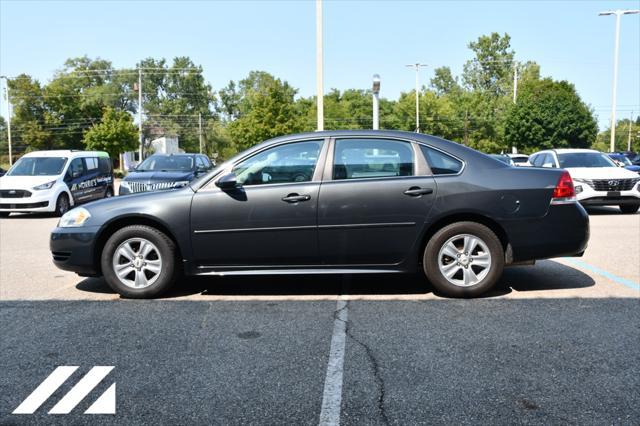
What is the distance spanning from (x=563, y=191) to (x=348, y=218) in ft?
6.81

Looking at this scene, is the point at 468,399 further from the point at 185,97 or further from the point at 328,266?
the point at 185,97

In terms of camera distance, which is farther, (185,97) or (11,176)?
(185,97)

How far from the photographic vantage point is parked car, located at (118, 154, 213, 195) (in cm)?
1419

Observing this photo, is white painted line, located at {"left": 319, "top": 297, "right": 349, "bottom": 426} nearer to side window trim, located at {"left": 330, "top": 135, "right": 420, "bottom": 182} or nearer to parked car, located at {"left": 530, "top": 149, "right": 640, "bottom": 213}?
side window trim, located at {"left": 330, "top": 135, "right": 420, "bottom": 182}

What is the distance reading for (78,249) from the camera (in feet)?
18.6

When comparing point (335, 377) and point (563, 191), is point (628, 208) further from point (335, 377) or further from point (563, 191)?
point (335, 377)

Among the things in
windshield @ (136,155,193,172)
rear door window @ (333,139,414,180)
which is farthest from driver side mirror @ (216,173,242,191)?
windshield @ (136,155,193,172)

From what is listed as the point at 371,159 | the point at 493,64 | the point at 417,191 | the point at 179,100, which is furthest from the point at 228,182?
the point at 179,100

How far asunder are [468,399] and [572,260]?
198 inches

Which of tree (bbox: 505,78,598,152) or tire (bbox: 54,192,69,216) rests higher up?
tree (bbox: 505,78,598,152)

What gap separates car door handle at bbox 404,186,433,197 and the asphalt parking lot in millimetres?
1000

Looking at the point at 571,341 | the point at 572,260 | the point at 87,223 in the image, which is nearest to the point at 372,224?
the point at 571,341

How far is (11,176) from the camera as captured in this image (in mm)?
15359

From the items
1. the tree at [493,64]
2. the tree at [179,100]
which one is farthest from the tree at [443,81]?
the tree at [179,100]
